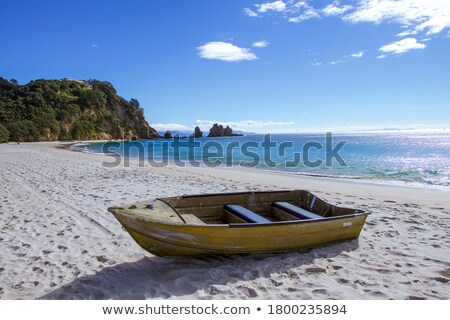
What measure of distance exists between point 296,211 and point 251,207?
3.80ft

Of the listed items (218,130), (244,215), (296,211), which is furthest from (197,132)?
(244,215)

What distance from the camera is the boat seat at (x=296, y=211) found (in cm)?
600

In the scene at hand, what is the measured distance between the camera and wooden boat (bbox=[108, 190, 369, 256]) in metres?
4.71

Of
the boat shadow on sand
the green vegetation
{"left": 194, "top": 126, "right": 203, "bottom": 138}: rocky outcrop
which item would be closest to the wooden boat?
the boat shadow on sand

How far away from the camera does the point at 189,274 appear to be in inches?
184

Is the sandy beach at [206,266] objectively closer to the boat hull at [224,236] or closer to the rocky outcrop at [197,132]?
the boat hull at [224,236]

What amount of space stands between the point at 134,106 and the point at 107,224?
120347 millimetres

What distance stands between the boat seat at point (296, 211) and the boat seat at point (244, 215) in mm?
864

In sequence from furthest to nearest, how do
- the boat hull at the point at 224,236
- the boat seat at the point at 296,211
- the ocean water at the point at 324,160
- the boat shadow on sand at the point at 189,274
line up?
1. the ocean water at the point at 324,160
2. the boat seat at the point at 296,211
3. the boat hull at the point at 224,236
4. the boat shadow on sand at the point at 189,274

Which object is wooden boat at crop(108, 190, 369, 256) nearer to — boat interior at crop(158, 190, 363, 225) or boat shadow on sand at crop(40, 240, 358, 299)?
boat interior at crop(158, 190, 363, 225)

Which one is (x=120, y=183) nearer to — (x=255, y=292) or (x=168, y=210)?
(x=168, y=210)

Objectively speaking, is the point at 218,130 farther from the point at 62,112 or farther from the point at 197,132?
the point at 62,112

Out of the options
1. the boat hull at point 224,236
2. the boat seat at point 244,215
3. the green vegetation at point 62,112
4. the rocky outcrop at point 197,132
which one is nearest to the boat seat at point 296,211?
the boat hull at point 224,236
